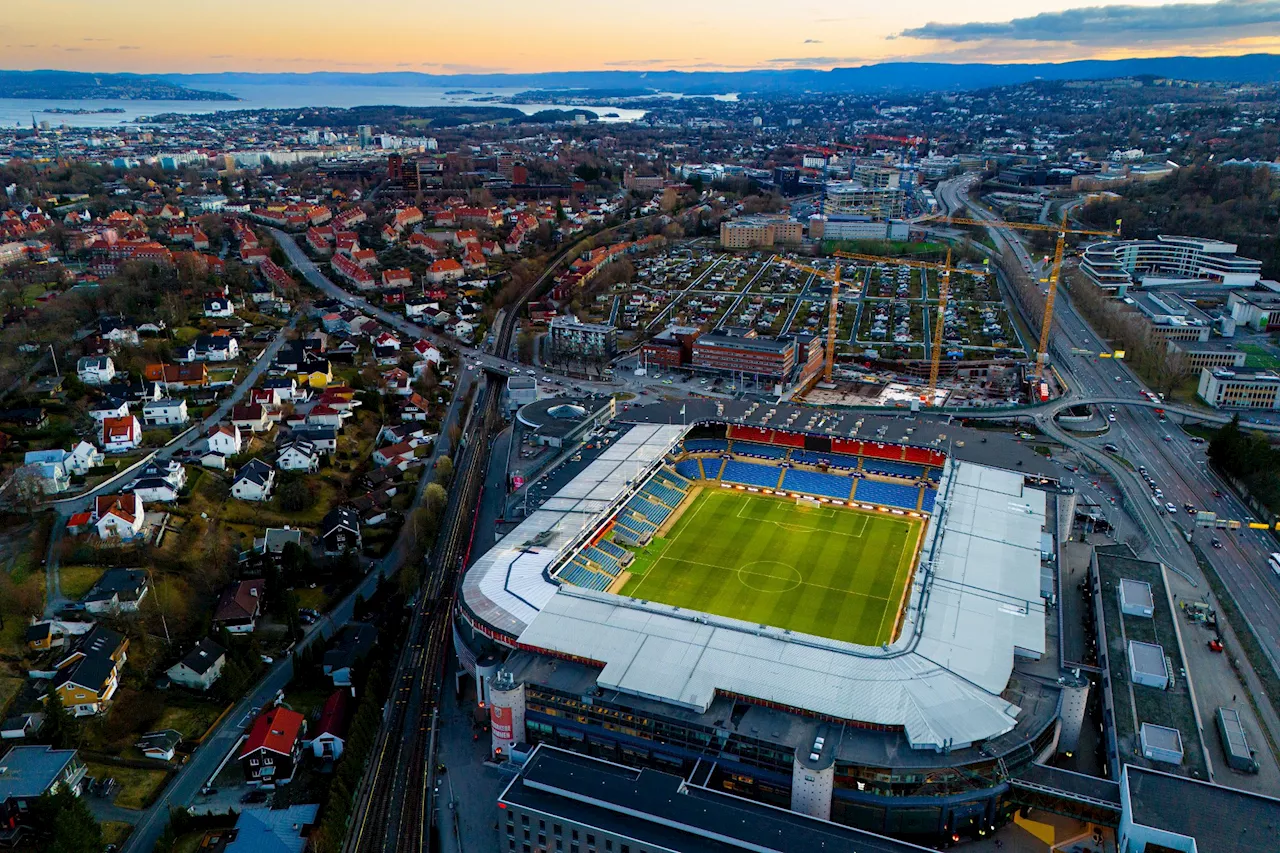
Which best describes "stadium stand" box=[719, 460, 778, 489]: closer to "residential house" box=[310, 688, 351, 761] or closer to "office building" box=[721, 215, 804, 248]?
"residential house" box=[310, 688, 351, 761]

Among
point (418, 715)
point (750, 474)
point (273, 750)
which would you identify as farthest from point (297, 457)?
point (750, 474)

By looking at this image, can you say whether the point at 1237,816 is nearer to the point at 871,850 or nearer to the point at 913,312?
the point at 871,850

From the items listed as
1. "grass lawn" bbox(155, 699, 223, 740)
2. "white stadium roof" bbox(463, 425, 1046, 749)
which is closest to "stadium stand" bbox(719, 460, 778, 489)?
"white stadium roof" bbox(463, 425, 1046, 749)

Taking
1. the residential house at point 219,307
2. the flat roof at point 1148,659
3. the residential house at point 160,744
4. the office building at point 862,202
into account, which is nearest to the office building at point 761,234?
the office building at point 862,202

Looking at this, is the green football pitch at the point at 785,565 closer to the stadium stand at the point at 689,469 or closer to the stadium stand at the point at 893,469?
the stadium stand at the point at 689,469

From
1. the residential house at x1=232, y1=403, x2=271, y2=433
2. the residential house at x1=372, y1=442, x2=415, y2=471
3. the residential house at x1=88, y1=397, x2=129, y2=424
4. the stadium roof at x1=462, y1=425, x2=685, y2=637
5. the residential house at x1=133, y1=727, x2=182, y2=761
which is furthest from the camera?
the residential house at x1=232, y1=403, x2=271, y2=433

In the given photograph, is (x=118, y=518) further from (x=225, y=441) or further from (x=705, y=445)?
(x=705, y=445)
